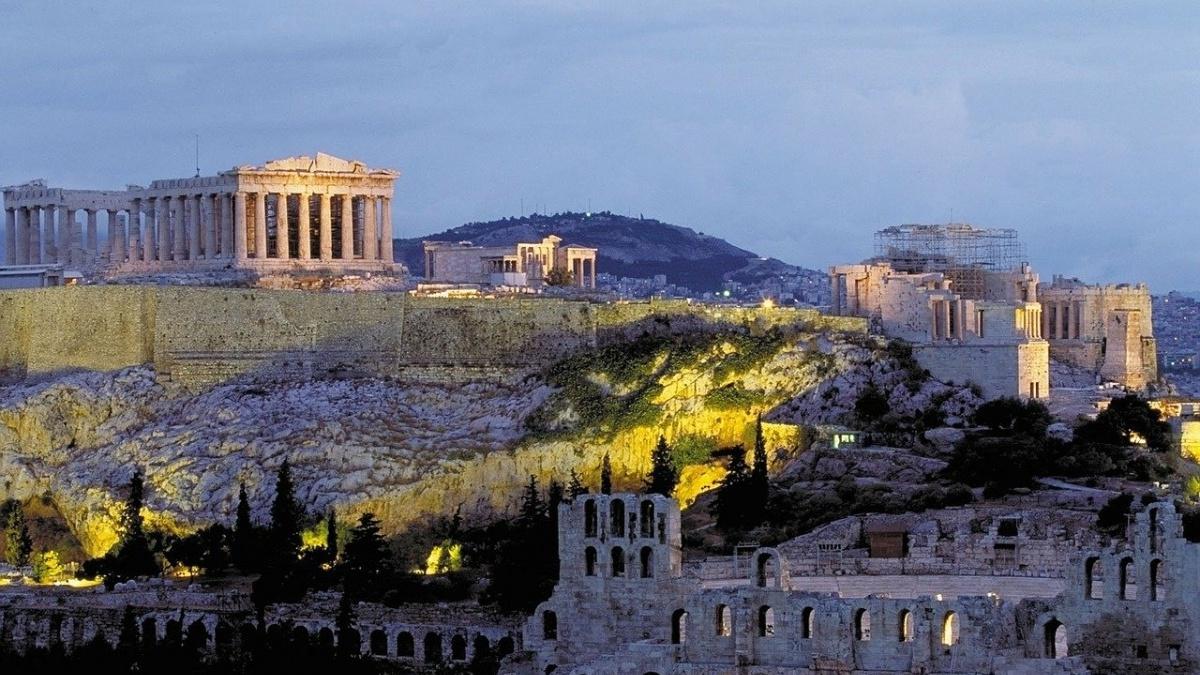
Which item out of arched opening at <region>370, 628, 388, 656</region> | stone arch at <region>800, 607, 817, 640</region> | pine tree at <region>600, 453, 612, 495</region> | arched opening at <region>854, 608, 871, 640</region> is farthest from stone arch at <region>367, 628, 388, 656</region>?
arched opening at <region>854, 608, 871, 640</region>

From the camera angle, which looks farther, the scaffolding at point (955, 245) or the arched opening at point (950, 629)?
the scaffolding at point (955, 245)

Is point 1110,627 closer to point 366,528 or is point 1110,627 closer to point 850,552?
point 850,552

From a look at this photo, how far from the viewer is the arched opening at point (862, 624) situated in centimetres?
5356

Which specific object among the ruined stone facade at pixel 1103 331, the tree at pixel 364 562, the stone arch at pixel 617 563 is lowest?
the tree at pixel 364 562

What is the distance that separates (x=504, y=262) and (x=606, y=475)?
3344 centimetres

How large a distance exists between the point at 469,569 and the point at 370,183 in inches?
1177

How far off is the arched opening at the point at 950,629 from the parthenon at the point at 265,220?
47438 millimetres

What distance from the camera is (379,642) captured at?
65438 mm

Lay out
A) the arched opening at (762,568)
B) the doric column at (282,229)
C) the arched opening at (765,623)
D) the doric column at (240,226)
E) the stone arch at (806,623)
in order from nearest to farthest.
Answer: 1. the stone arch at (806,623)
2. the arched opening at (765,623)
3. the arched opening at (762,568)
4. the doric column at (240,226)
5. the doric column at (282,229)

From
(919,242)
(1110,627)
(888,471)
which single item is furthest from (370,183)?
(1110,627)

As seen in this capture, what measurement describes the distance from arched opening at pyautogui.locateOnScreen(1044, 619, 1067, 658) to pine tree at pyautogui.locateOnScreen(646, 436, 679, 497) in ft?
70.0

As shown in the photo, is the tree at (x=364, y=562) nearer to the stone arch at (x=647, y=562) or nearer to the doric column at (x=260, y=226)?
the stone arch at (x=647, y=562)

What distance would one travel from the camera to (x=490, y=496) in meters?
80.2

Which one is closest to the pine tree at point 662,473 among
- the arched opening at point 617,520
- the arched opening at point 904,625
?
the arched opening at point 617,520
